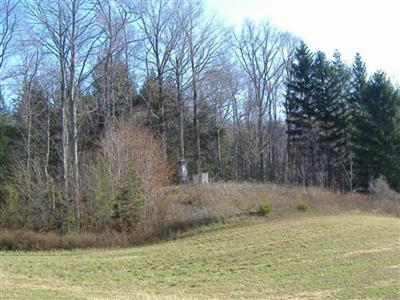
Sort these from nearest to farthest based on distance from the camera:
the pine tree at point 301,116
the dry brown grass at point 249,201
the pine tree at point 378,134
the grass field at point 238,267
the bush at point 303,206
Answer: the grass field at point 238,267
the dry brown grass at point 249,201
the bush at point 303,206
the pine tree at point 378,134
the pine tree at point 301,116

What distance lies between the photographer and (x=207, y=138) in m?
55.0

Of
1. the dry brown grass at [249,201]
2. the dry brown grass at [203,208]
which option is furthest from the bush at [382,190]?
the dry brown grass at [249,201]

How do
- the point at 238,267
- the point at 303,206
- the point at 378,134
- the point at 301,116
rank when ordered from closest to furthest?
the point at 238,267 → the point at 303,206 → the point at 378,134 → the point at 301,116

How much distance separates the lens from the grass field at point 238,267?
13516 millimetres

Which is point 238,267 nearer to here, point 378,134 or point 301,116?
point 378,134

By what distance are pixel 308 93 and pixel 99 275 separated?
3956 cm

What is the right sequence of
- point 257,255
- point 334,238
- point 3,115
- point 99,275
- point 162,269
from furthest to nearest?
point 3,115 → point 334,238 → point 257,255 → point 162,269 → point 99,275

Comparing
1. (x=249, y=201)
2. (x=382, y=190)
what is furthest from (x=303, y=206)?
(x=382, y=190)

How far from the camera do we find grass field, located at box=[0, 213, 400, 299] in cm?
1352

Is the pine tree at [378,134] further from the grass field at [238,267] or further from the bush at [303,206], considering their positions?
the grass field at [238,267]

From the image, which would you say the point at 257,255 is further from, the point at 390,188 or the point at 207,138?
the point at 207,138

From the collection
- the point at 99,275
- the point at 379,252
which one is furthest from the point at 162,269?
the point at 379,252

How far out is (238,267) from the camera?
18.2 meters

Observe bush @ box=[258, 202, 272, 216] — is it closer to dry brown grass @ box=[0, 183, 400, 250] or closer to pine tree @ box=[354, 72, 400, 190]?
dry brown grass @ box=[0, 183, 400, 250]
